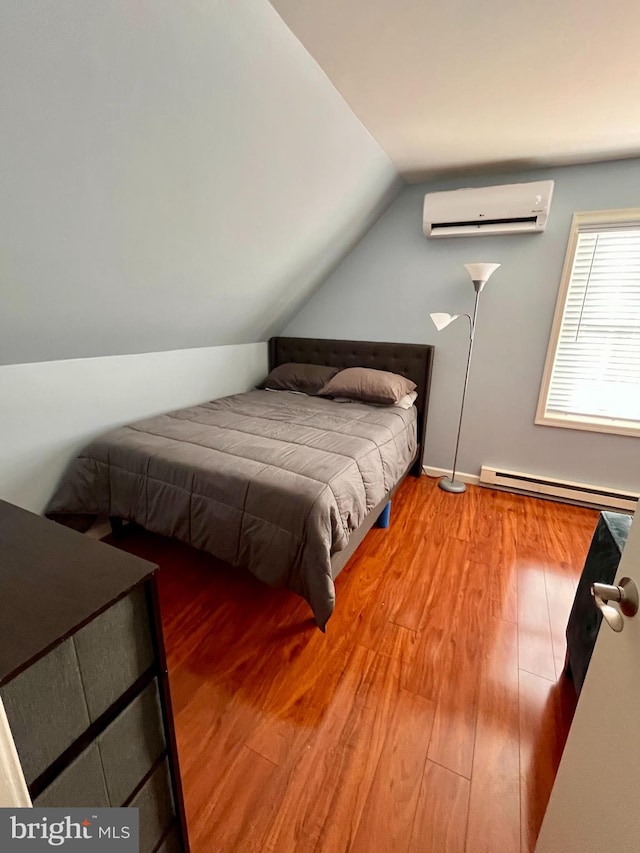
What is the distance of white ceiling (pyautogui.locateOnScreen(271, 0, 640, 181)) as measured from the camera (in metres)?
1.30

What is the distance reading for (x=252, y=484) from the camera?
1.62 m

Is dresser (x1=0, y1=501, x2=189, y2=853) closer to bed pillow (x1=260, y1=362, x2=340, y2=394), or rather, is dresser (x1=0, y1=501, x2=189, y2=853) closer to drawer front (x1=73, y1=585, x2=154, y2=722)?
drawer front (x1=73, y1=585, x2=154, y2=722)

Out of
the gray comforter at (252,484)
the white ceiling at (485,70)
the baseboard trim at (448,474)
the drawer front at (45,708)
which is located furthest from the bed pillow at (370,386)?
the drawer front at (45,708)

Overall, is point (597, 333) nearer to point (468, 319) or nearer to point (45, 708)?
point (468, 319)

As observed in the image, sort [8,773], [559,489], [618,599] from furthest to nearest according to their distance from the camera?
[559,489], [618,599], [8,773]

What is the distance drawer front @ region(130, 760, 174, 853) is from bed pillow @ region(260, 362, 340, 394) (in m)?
2.61

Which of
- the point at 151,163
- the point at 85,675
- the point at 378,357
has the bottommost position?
the point at 85,675

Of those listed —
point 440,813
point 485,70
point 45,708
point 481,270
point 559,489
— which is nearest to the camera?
point 45,708

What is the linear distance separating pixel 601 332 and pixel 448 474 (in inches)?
59.4

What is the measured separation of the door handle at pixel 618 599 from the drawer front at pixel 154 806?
962 millimetres

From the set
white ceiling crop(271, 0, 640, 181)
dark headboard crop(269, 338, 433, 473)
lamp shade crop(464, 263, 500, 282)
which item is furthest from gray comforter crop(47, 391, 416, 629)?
white ceiling crop(271, 0, 640, 181)

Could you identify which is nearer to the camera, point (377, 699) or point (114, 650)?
point (114, 650)

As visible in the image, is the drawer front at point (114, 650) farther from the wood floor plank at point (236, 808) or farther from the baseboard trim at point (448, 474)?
the baseboard trim at point (448, 474)

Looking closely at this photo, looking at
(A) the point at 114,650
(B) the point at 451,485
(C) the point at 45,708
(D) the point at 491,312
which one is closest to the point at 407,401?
(B) the point at 451,485
